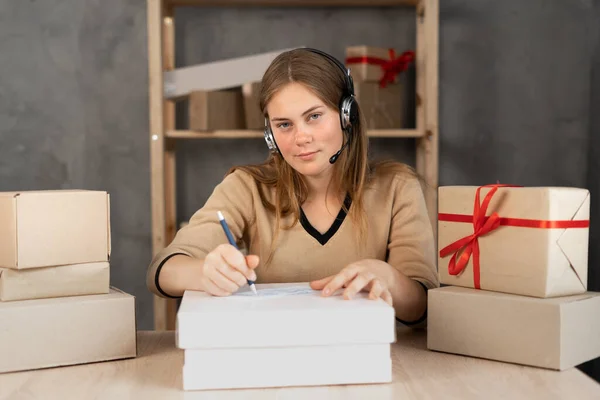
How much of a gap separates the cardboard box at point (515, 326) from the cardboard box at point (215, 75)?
167 cm

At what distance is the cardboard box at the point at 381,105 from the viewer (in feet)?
8.87

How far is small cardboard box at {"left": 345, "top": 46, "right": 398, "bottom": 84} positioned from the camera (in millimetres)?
2693

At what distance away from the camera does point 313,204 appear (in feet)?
5.79

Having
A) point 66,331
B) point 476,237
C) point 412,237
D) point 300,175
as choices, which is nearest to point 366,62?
point 300,175

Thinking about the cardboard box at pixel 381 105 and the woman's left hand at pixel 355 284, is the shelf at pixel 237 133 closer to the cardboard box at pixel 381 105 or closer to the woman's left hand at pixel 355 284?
the cardboard box at pixel 381 105

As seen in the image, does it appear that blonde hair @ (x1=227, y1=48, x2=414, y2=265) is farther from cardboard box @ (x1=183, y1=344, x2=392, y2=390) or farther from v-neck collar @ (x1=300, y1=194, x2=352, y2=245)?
cardboard box @ (x1=183, y1=344, x2=392, y2=390)

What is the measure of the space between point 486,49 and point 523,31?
0.57 ft

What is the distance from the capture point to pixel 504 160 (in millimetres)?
3080

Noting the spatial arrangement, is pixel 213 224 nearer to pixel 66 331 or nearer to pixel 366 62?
pixel 66 331

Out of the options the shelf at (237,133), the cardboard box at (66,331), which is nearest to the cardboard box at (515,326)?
the cardboard box at (66,331)

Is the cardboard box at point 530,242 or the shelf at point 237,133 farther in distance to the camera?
the shelf at point 237,133

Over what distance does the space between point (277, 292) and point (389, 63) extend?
A: 1.75 m

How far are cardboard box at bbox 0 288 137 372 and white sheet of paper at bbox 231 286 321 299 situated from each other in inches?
8.2

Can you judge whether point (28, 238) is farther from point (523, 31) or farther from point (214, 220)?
point (523, 31)
